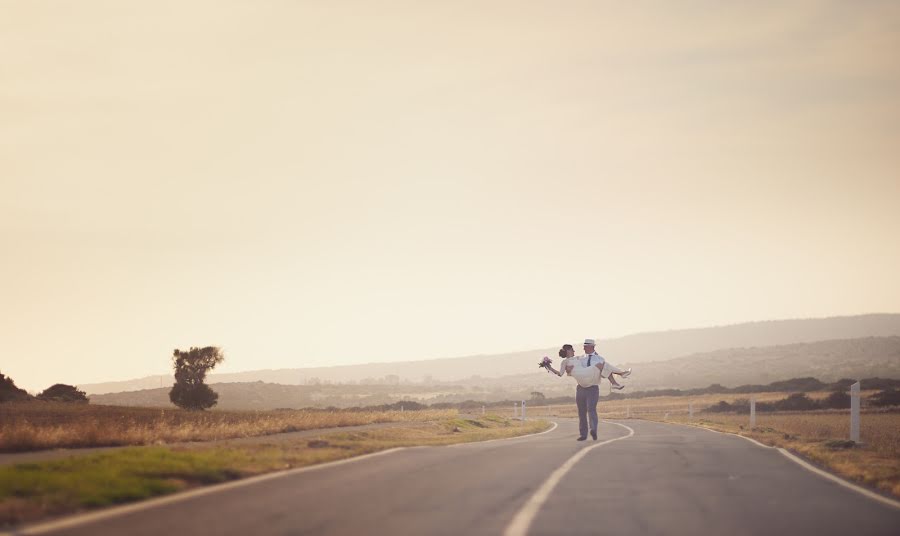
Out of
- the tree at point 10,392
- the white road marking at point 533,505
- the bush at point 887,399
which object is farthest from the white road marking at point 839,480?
the bush at point 887,399

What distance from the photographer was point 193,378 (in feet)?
257

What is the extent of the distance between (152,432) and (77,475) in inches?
463

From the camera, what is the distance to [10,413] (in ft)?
Answer: 129

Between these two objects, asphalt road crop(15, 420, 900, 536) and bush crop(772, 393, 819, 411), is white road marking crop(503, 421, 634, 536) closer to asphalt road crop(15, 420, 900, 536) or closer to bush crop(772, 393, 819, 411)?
asphalt road crop(15, 420, 900, 536)

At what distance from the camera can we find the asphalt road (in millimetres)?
9344

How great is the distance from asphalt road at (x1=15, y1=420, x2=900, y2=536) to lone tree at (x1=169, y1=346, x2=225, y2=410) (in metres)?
63.7

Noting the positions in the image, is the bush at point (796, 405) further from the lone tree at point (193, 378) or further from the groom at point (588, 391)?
the groom at point (588, 391)

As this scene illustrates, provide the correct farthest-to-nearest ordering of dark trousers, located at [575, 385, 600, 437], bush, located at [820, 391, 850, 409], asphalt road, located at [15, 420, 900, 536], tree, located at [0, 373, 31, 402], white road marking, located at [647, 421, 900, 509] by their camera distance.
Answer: bush, located at [820, 391, 850, 409] → tree, located at [0, 373, 31, 402] → dark trousers, located at [575, 385, 600, 437] → white road marking, located at [647, 421, 900, 509] → asphalt road, located at [15, 420, 900, 536]

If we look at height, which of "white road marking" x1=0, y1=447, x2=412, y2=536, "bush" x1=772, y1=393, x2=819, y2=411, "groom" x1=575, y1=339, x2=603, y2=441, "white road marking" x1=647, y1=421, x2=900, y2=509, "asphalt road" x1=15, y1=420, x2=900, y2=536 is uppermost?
"groom" x1=575, y1=339, x2=603, y2=441

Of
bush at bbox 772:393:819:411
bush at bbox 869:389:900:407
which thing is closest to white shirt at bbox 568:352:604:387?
bush at bbox 772:393:819:411

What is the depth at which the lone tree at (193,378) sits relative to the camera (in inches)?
3036

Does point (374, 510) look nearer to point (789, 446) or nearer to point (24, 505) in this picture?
point (24, 505)

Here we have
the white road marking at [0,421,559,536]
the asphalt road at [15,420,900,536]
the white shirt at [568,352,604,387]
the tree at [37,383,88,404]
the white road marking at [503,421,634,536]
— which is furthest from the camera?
the tree at [37,383,88,404]

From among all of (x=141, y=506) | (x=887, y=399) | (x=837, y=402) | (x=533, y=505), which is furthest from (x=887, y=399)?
(x=141, y=506)
